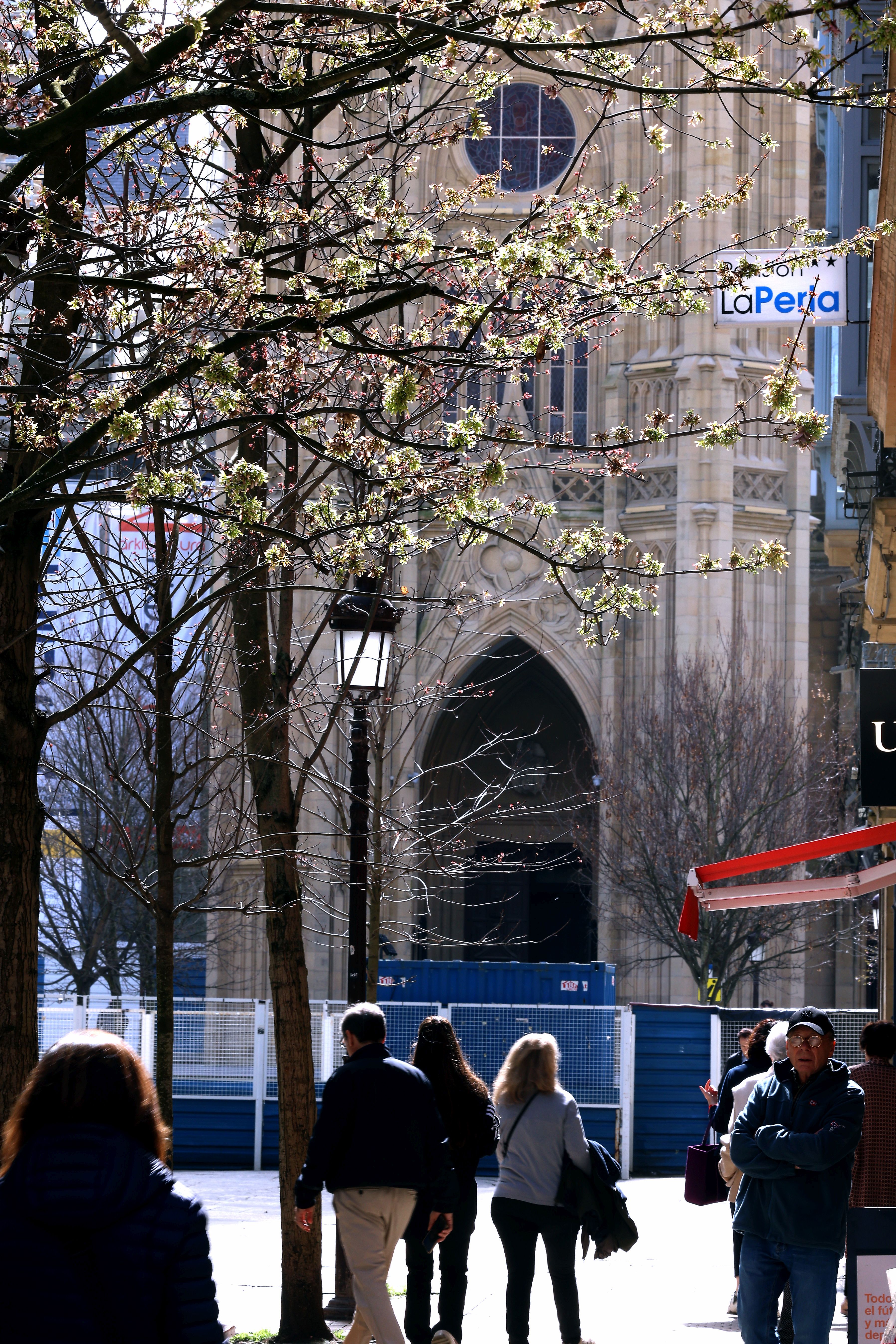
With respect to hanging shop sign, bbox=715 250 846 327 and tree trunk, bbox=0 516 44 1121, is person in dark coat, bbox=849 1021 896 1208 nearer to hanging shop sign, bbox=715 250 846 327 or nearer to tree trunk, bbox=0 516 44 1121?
tree trunk, bbox=0 516 44 1121

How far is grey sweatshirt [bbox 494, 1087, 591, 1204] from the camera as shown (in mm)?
7441

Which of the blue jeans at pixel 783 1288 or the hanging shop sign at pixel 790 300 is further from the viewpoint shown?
the hanging shop sign at pixel 790 300

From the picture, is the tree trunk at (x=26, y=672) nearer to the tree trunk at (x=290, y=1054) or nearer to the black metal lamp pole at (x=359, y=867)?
the tree trunk at (x=290, y=1054)

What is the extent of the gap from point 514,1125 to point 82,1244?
465 centimetres

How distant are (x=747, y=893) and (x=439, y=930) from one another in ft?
73.6

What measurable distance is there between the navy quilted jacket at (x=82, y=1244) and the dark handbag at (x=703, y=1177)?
23.8 ft

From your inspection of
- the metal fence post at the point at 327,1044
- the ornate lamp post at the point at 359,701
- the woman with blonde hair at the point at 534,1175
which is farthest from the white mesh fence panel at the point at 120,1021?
the woman with blonde hair at the point at 534,1175

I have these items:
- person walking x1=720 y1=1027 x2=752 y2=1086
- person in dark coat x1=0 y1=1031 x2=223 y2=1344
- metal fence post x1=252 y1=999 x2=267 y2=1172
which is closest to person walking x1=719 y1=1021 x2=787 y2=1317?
person walking x1=720 y1=1027 x2=752 y2=1086

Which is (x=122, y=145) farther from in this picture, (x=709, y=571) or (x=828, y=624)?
(x=828, y=624)

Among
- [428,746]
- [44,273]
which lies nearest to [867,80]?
[44,273]

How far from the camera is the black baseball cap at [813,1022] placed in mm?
6246

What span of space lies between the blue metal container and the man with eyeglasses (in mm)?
15541

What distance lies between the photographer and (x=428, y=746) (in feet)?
108

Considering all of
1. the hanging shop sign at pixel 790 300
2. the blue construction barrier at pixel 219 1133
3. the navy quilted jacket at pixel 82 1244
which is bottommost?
the blue construction barrier at pixel 219 1133
